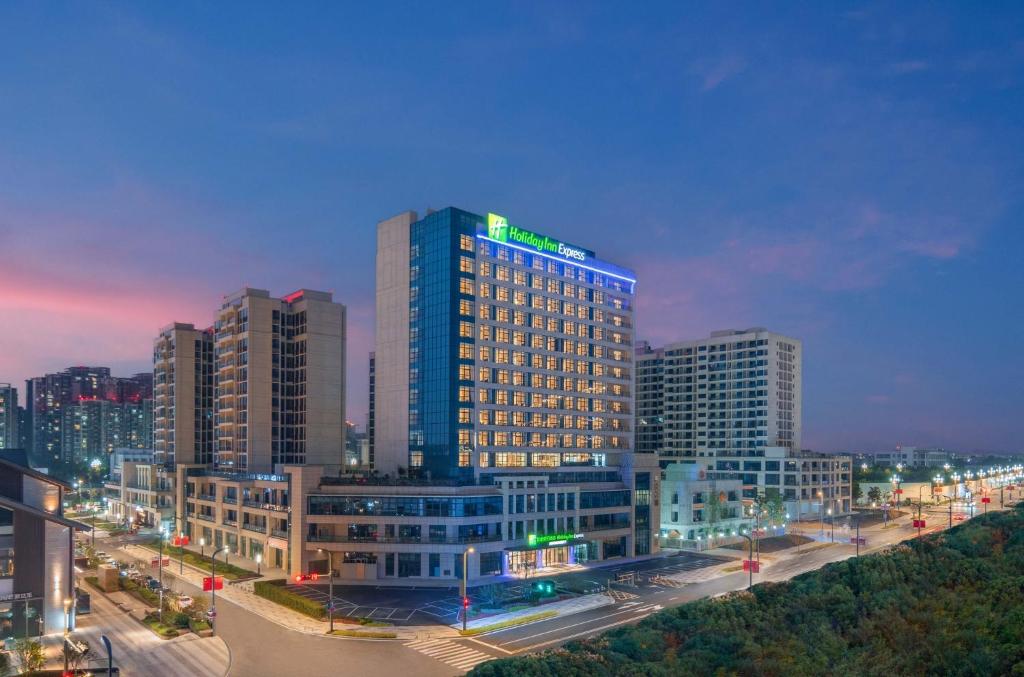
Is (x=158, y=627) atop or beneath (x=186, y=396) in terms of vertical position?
beneath

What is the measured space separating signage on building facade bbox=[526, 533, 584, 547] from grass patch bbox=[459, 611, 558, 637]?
2575 centimetres

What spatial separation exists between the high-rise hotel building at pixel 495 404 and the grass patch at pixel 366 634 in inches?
977

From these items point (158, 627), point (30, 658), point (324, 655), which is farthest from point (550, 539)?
point (30, 658)

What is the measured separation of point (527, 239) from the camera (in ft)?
372

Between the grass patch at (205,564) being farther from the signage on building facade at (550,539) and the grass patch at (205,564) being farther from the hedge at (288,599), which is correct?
the signage on building facade at (550,539)

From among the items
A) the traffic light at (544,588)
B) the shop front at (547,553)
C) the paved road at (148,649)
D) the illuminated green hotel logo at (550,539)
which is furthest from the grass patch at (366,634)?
the illuminated green hotel logo at (550,539)

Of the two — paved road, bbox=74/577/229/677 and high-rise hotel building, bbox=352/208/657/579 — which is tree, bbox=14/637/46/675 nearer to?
paved road, bbox=74/577/229/677

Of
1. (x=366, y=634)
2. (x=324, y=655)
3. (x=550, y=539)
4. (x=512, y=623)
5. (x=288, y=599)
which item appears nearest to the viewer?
(x=324, y=655)

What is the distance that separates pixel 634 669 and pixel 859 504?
196840mm

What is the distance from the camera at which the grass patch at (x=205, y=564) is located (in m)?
93.7

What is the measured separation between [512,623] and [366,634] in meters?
13.9

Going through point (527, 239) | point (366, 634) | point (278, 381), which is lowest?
point (366, 634)

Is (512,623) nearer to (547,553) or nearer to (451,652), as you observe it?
(451,652)

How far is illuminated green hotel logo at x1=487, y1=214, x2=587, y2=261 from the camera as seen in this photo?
109 m
